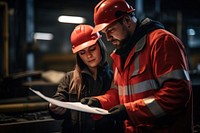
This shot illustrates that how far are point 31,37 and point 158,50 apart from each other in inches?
191

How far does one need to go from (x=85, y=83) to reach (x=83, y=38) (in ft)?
1.18

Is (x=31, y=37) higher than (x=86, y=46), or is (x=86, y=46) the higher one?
(x=31, y=37)

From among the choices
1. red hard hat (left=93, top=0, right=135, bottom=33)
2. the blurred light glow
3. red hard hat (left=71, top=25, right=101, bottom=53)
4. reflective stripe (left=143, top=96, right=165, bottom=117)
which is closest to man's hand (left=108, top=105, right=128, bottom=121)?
reflective stripe (left=143, top=96, right=165, bottom=117)

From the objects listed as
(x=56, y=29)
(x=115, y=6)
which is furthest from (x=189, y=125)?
(x=56, y=29)

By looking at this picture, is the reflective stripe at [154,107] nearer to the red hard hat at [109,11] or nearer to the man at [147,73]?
the man at [147,73]

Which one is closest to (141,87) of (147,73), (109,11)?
(147,73)

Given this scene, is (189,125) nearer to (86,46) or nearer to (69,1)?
(86,46)

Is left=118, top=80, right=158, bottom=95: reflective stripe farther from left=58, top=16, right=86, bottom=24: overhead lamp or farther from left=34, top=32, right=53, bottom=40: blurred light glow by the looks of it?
left=34, top=32, right=53, bottom=40: blurred light glow

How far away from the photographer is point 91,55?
2104mm

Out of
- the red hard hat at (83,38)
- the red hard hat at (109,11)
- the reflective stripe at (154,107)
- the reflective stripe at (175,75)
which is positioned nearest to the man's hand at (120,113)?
the reflective stripe at (154,107)

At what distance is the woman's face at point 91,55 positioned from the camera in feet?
6.87

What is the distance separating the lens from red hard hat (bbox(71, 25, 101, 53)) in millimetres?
2123

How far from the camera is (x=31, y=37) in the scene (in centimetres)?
597

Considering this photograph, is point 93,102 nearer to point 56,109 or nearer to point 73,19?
point 56,109
